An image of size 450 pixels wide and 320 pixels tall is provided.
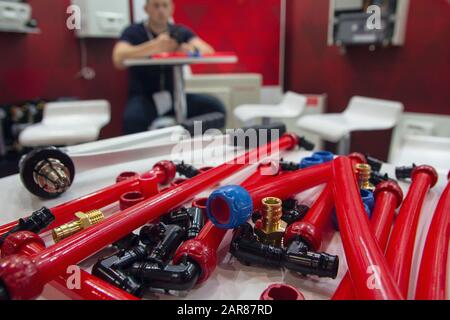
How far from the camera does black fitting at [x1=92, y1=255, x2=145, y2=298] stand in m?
0.46

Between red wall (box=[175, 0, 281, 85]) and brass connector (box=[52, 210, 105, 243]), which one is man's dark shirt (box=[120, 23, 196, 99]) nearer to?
red wall (box=[175, 0, 281, 85])

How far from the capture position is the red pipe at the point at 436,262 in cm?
42

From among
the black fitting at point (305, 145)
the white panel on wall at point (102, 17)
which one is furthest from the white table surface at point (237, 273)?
the white panel on wall at point (102, 17)

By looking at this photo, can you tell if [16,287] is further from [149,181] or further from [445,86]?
[445,86]

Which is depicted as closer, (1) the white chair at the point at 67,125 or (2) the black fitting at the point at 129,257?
(2) the black fitting at the point at 129,257

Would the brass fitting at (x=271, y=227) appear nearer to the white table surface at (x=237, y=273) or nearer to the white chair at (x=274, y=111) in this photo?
the white table surface at (x=237, y=273)

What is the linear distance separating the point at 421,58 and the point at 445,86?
0.80ft

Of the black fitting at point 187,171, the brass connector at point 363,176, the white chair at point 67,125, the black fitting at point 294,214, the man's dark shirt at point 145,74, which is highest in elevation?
the man's dark shirt at point 145,74

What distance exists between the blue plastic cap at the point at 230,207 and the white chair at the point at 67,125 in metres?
1.46

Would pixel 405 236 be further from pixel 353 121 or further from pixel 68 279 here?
pixel 353 121

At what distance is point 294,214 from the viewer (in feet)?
2.04

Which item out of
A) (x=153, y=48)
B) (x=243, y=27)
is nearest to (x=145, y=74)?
(x=153, y=48)

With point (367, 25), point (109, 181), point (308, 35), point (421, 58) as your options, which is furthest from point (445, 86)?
point (109, 181)

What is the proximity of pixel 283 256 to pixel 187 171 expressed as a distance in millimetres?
418
